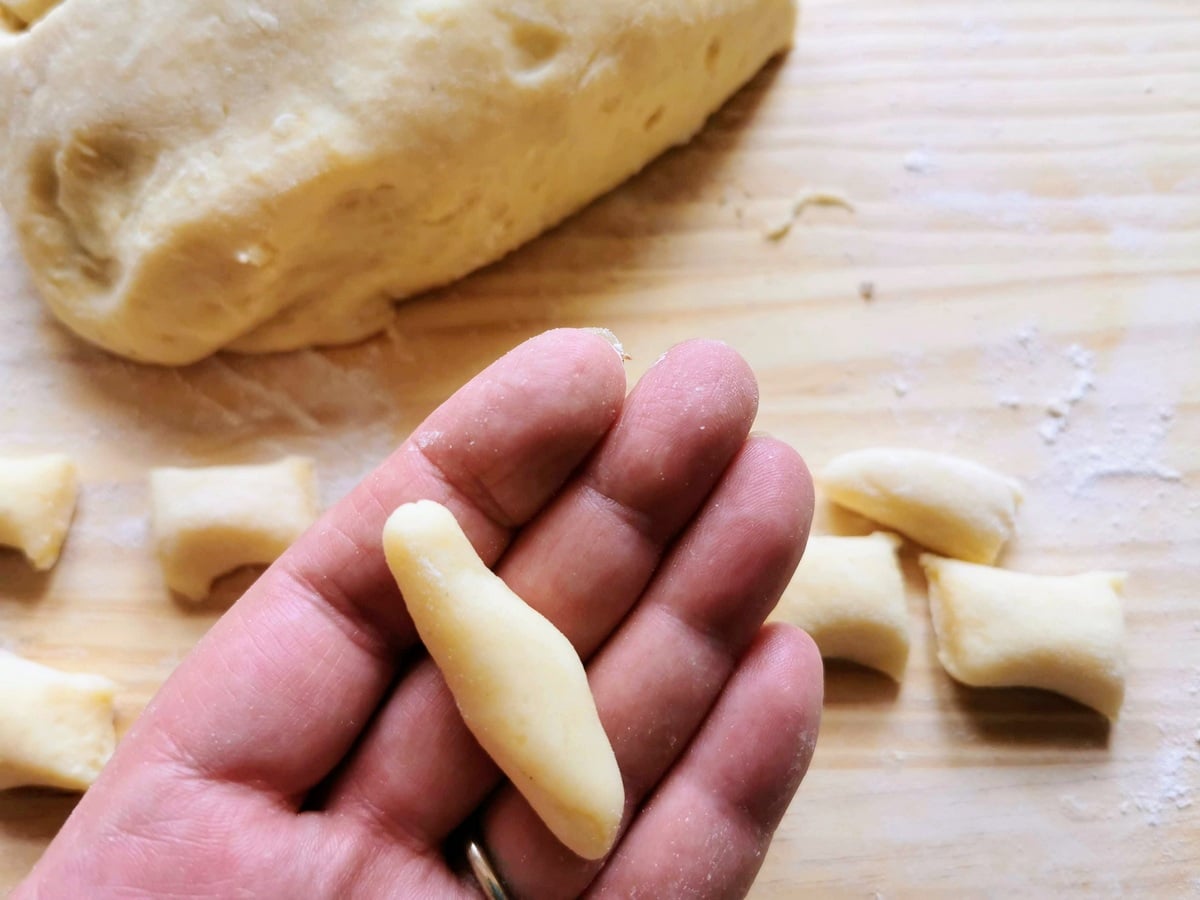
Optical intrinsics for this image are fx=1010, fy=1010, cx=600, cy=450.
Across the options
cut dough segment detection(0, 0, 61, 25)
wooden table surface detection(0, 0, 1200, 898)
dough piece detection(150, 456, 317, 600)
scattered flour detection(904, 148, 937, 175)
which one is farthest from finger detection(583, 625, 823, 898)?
cut dough segment detection(0, 0, 61, 25)

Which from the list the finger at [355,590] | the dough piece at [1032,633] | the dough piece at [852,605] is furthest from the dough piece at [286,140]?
the dough piece at [1032,633]

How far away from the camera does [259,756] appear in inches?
35.3

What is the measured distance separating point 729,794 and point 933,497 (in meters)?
0.48

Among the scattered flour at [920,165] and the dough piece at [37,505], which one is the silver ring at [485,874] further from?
the scattered flour at [920,165]

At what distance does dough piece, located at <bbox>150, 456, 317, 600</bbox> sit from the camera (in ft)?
3.84

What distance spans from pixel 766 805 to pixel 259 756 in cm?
46

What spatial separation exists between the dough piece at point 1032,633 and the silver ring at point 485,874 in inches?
23.4

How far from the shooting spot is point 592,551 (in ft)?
3.13

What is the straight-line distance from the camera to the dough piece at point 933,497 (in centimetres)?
122

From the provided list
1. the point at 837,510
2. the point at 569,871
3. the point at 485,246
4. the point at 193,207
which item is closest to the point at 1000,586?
the point at 837,510

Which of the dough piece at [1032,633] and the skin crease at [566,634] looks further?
the dough piece at [1032,633]

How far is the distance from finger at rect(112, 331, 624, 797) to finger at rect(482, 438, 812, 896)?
5.6 inches

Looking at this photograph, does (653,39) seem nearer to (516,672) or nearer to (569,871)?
(516,672)

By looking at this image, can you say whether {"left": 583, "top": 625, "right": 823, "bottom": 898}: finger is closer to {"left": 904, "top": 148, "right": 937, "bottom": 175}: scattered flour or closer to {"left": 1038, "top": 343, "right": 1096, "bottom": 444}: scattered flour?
{"left": 1038, "top": 343, "right": 1096, "bottom": 444}: scattered flour
